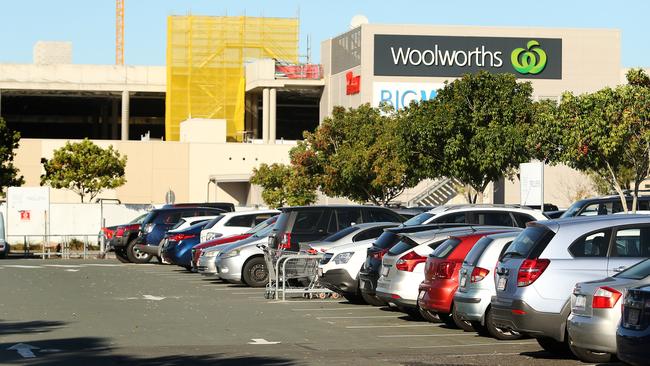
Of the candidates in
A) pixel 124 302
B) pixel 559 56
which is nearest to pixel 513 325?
pixel 124 302

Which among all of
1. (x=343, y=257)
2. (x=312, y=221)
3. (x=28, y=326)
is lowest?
(x=28, y=326)

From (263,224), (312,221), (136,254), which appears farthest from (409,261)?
(136,254)

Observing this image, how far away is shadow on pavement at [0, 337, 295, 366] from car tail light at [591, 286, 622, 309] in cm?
357

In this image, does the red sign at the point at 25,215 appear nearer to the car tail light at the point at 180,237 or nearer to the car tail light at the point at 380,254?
the car tail light at the point at 180,237

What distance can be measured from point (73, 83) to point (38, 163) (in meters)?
11.0

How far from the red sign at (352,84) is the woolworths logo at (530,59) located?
9.13 meters

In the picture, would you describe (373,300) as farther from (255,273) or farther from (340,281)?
(255,273)

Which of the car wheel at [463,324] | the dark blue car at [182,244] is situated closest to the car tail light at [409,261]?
the car wheel at [463,324]

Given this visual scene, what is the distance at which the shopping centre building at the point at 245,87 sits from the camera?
71.9 meters

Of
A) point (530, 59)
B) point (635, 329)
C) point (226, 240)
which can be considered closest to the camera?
point (635, 329)

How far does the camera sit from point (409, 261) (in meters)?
17.9

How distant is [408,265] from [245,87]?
69.4 meters

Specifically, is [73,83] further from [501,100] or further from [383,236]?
[383,236]

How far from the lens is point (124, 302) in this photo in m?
22.5
